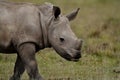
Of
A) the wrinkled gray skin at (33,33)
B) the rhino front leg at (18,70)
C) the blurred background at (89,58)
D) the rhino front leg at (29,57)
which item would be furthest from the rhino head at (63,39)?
the blurred background at (89,58)

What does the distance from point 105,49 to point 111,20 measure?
771 centimetres

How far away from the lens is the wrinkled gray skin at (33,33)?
1134 centimetres

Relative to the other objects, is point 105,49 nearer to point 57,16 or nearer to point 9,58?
point 9,58

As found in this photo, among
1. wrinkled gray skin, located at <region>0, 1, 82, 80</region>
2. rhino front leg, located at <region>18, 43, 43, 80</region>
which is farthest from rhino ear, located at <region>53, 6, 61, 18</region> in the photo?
rhino front leg, located at <region>18, 43, 43, 80</region>

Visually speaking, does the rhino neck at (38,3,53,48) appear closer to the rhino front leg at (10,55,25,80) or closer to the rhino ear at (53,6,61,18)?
the rhino ear at (53,6,61,18)

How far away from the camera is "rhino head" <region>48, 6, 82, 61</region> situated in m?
11.4

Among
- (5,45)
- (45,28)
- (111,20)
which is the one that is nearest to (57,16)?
(45,28)

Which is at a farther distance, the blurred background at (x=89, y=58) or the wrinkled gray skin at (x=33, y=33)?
the blurred background at (x=89, y=58)

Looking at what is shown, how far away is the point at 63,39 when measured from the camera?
37.7 feet

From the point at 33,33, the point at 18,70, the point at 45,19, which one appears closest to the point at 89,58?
the point at 18,70

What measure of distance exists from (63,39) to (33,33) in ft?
1.81

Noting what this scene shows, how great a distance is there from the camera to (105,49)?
16.3 meters

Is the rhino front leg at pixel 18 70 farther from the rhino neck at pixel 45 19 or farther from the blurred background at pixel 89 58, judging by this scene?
the rhino neck at pixel 45 19

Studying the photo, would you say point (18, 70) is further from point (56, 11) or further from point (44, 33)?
point (56, 11)
